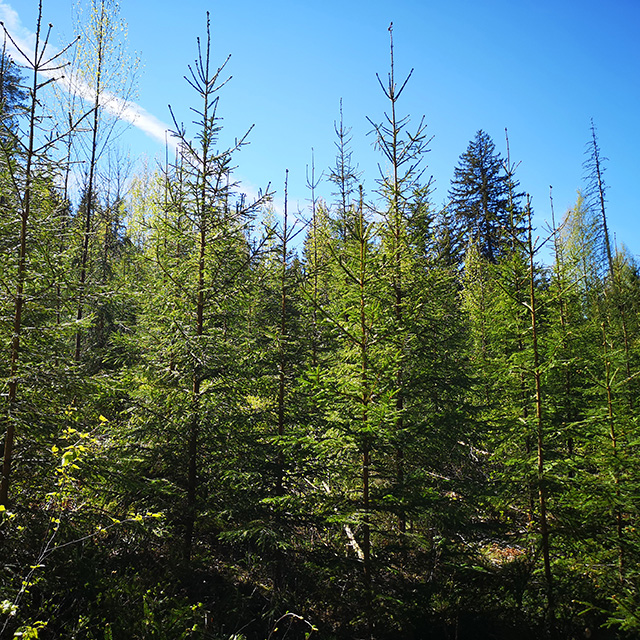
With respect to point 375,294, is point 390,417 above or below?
below

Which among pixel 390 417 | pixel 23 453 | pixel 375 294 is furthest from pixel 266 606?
pixel 375 294

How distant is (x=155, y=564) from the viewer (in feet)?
21.5

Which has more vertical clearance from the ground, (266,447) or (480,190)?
(480,190)

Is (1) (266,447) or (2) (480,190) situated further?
(2) (480,190)

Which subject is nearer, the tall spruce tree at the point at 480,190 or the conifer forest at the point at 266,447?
the conifer forest at the point at 266,447

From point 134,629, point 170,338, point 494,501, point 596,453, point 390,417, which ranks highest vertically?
point 170,338

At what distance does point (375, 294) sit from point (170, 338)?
3787 mm

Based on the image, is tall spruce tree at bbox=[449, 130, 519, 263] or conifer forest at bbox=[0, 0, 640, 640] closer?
conifer forest at bbox=[0, 0, 640, 640]

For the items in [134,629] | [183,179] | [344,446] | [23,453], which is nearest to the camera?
[134,629]

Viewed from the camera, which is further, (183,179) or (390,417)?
(183,179)

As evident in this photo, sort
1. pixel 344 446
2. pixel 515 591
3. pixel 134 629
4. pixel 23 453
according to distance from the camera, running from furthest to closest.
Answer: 1. pixel 515 591
2. pixel 344 446
3. pixel 23 453
4. pixel 134 629

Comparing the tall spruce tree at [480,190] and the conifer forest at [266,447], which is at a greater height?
the tall spruce tree at [480,190]

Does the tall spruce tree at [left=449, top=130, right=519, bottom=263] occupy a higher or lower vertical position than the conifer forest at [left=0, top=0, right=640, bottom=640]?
higher

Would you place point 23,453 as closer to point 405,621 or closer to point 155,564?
point 155,564
